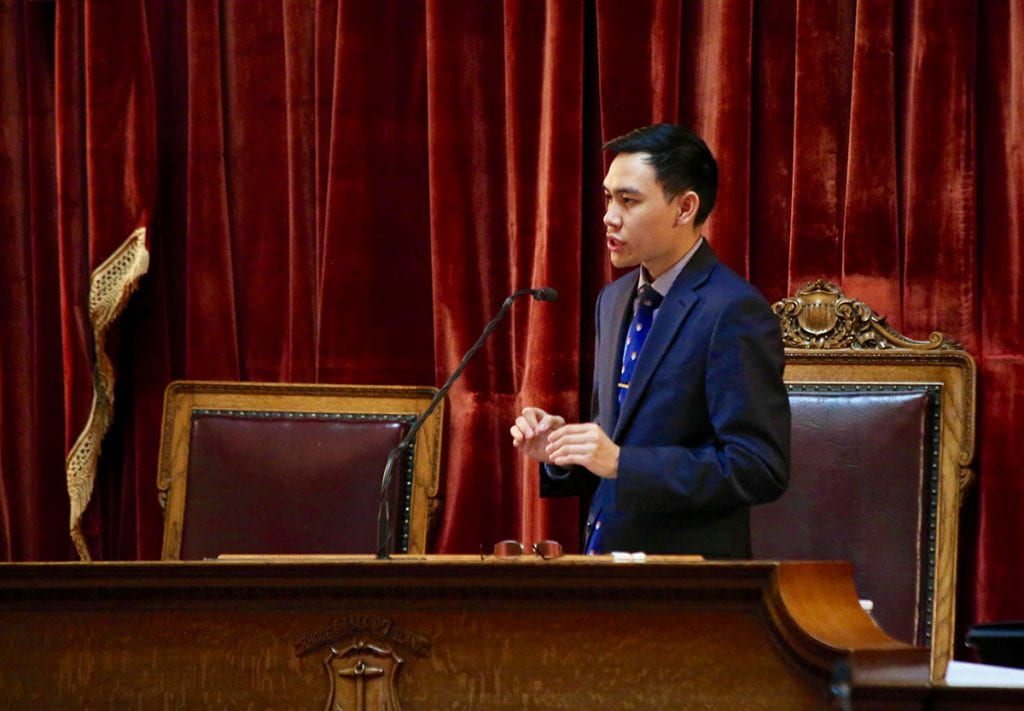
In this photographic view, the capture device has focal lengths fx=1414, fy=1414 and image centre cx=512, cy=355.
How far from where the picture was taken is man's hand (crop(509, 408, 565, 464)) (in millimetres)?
2232

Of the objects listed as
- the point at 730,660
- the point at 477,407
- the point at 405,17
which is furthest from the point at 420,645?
the point at 405,17

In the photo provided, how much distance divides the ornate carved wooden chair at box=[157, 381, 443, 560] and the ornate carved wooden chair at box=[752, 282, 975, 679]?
28.7 inches

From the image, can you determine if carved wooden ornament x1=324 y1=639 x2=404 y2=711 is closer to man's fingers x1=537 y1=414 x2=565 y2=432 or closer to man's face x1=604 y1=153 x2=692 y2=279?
man's fingers x1=537 y1=414 x2=565 y2=432

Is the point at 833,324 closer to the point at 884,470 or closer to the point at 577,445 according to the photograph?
the point at 884,470

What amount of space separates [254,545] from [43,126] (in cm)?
136

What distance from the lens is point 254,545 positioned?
2895 millimetres

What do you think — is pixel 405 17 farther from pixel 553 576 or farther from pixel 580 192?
pixel 553 576

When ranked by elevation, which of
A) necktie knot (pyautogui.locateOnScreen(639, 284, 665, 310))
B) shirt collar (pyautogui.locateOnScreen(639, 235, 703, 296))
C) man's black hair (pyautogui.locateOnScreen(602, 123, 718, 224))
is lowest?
necktie knot (pyautogui.locateOnScreen(639, 284, 665, 310))

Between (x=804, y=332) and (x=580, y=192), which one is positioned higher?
(x=580, y=192)

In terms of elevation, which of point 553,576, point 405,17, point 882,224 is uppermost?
point 405,17

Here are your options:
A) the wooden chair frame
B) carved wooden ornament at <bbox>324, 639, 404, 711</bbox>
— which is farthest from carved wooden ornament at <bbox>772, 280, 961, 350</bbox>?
carved wooden ornament at <bbox>324, 639, 404, 711</bbox>

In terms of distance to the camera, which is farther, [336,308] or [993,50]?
[336,308]

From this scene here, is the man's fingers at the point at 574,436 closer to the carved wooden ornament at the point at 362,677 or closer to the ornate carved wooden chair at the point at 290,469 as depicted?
the carved wooden ornament at the point at 362,677

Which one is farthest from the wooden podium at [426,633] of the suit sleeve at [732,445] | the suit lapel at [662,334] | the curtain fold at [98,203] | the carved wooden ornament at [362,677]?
the curtain fold at [98,203]
